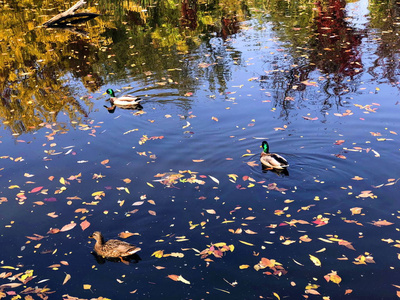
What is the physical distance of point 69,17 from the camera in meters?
21.0

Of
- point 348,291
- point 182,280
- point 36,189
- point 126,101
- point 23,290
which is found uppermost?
point 126,101

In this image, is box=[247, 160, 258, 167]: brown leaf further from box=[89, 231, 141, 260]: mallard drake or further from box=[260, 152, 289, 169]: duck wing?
box=[89, 231, 141, 260]: mallard drake

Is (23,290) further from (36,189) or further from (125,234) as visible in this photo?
(36,189)

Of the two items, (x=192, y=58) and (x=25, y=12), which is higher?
(x=25, y=12)

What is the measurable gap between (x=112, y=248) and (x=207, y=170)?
9.13ft

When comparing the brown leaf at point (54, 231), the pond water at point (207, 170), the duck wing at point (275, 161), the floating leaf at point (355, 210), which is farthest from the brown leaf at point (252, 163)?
the brown leaf at point (54, 231)

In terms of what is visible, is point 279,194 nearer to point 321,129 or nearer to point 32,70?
point 321,129

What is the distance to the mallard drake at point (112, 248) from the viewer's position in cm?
621

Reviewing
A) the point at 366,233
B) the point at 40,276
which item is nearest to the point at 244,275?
the point at 366,233

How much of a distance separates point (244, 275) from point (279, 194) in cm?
210

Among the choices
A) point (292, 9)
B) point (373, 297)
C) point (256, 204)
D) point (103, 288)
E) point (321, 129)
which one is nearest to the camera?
point (373, 297)

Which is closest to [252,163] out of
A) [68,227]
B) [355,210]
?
[355,210]

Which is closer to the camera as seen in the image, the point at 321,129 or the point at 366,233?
the point at 366,233

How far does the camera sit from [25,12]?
82.5 feet
